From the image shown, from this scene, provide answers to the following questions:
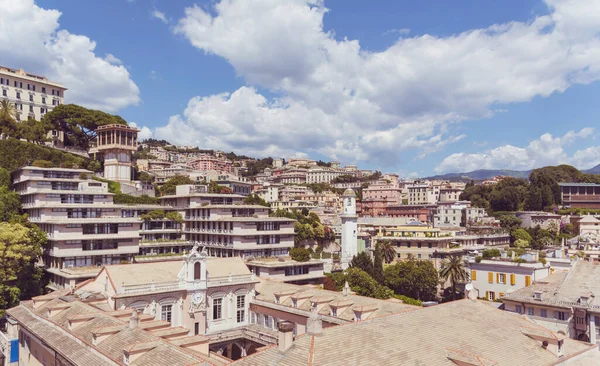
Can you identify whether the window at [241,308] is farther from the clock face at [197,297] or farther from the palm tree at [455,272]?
the palm tree at [455,272]

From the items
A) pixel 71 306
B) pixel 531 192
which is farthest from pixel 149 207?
pixel 531 192

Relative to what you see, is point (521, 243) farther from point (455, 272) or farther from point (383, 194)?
point (383, 194)

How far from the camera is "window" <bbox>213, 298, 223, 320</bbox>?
53.7 meters

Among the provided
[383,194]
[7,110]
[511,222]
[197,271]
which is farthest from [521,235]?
[7,110]

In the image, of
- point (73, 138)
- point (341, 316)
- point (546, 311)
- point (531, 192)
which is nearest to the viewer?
point (341, 316)

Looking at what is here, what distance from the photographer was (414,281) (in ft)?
265

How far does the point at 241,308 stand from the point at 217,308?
10.6 feet

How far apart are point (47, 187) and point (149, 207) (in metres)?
17.9

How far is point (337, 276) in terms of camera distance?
255 feet

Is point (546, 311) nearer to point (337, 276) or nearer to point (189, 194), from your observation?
point (337, 276)

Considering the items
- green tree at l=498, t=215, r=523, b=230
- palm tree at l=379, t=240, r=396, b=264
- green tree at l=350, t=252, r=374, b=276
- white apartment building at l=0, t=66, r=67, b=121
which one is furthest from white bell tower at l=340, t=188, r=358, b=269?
white apartment building at l=0, t=66, r=67, b=121

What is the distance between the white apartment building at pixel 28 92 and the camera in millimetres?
111875

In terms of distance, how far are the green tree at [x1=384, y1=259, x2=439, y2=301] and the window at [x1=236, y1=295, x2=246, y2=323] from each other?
115 feet

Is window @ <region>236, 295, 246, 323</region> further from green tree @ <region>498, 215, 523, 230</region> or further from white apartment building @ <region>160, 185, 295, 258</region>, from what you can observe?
green tree @ <region>498, 215, 523, 230</region>
